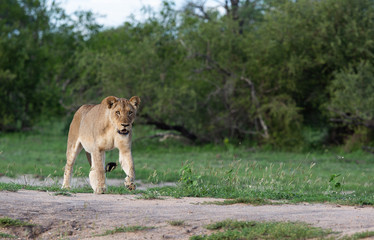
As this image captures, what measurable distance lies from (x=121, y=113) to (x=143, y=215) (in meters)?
1.72

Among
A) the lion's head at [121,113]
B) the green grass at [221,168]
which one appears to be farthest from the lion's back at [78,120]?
the lion's head at [121,113]

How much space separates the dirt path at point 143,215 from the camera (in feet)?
17.6

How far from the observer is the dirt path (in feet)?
17.6

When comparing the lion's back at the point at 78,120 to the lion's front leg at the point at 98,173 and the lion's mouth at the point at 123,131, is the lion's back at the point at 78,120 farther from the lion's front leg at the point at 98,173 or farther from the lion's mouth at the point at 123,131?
the lion's mouth at the point at 123,131

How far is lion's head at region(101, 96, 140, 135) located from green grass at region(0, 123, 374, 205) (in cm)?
90

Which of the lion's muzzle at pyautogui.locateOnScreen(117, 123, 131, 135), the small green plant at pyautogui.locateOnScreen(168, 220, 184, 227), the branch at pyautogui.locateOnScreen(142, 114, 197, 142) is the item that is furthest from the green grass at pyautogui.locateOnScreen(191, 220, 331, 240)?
the branch at pyautogui.locateOnScreen(142, 114, 197, 142)

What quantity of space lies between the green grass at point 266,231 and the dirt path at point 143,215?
7.2 inches

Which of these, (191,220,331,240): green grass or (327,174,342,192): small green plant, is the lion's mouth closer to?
(191,220,331,240): green grass

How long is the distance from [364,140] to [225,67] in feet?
16.0

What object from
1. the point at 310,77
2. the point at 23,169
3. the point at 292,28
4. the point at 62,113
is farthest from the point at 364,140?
the point at 62,113

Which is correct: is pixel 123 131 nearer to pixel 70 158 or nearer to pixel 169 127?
pixel 70 158

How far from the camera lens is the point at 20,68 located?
21.7 m

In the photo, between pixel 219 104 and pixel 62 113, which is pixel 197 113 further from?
pixel 62 113

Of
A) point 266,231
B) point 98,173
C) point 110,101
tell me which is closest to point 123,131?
point 110,101
